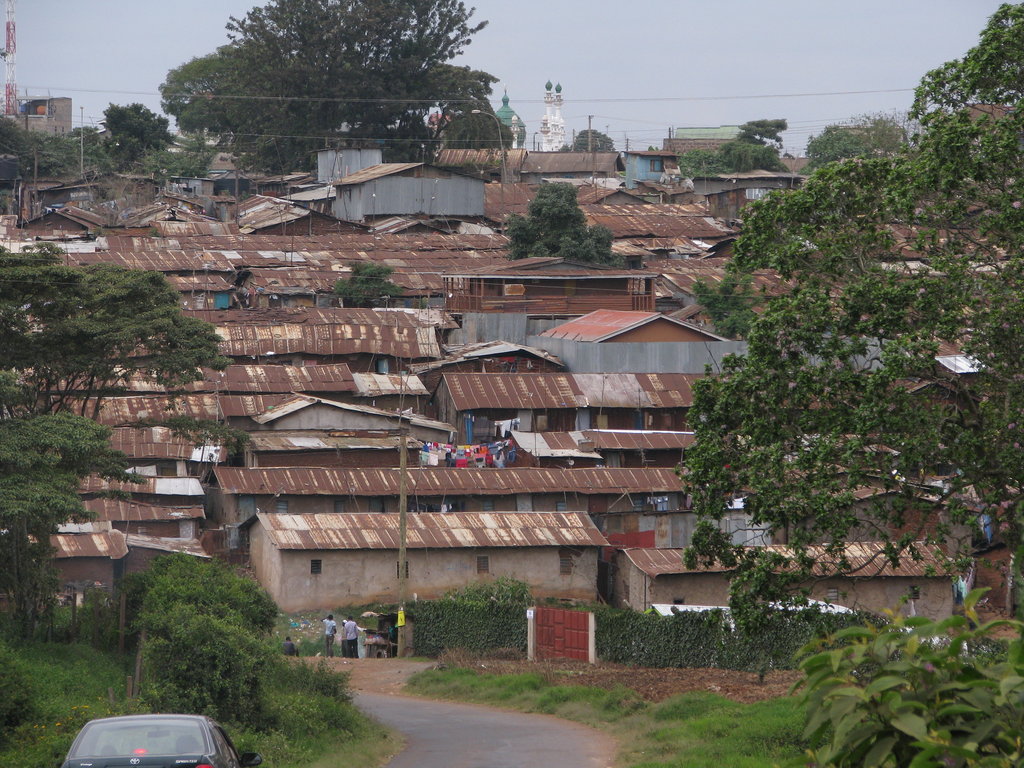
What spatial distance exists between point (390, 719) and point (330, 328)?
82.2ft

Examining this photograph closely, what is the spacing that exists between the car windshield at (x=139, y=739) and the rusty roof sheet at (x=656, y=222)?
52148 millimetres

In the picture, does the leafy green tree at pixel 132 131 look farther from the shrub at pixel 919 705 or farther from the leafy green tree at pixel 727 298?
the shrub at pixel 919 705

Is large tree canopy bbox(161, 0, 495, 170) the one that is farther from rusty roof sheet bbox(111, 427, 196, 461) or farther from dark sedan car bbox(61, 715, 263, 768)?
dark sedan car bbox(61, 715, 263, 768)

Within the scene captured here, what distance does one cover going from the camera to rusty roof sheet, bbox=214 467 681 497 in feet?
110

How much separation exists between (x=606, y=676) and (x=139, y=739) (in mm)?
12587

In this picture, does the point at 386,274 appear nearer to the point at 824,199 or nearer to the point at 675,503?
the point at 675,503

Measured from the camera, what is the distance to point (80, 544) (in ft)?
96.5

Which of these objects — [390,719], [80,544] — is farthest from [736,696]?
[80,544]

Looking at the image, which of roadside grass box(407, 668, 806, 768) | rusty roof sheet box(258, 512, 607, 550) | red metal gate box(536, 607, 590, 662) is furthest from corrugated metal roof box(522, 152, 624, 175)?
roadside grass box(407, 668, 806, 768)

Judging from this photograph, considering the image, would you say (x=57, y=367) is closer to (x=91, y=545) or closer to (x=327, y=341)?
(x=91, y=545)

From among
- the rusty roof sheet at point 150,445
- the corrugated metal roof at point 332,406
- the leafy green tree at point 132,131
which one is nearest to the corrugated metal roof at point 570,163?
the leafy green tree at point 132,131

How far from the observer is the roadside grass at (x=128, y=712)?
1307cm

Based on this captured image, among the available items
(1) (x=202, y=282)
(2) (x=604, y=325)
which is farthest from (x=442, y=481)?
(1) (x=202, y=282)

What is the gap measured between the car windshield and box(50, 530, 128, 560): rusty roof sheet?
2049 cm
